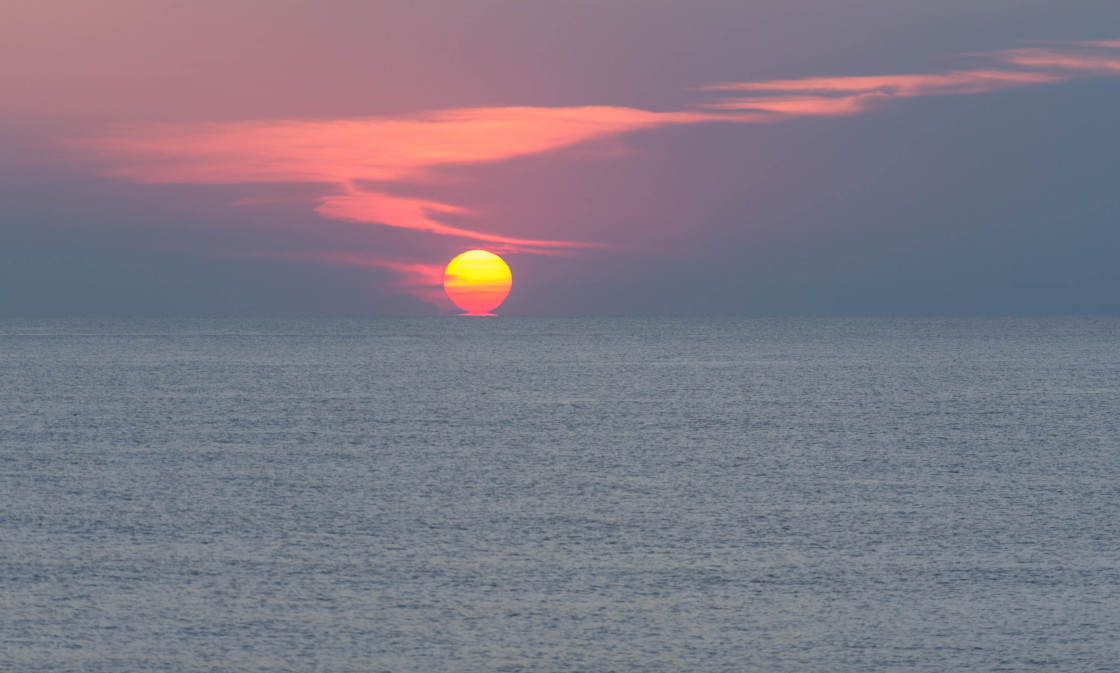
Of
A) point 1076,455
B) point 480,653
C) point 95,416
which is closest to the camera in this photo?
point 480,653

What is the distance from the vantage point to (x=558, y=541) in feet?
103

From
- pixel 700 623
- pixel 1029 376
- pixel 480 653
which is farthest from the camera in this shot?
pixel 1029 376

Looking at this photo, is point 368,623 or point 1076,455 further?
point 1076,455

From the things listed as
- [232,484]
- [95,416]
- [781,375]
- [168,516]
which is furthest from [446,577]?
[781,375]

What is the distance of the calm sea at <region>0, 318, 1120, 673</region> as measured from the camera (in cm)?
2195

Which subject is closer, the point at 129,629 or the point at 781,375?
the point at 129,629

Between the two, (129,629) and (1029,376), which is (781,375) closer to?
(1029,376)

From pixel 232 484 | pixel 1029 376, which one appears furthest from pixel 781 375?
pixel 232 484

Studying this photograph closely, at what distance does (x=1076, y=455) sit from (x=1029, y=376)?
7051 centimetres

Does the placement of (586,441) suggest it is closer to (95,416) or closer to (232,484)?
(232,484)

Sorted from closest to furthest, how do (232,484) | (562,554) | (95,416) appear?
(562,554)
(232,484)
(95,416)

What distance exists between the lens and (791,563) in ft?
93.8

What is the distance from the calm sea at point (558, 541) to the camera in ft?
72.0

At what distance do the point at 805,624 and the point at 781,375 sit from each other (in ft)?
324
